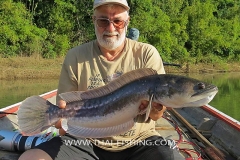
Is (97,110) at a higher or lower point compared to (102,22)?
lower

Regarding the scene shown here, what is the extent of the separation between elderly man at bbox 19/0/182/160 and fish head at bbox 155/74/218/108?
0.47 meters

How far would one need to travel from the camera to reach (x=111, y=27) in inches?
132

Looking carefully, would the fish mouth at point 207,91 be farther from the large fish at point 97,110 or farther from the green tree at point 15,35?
the green tree at point 15,35

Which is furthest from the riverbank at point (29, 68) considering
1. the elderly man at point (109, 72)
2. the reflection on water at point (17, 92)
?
the elderly man at point (109, 72)

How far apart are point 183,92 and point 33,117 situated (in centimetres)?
136

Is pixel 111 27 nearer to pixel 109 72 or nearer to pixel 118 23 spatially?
pixel 118 23

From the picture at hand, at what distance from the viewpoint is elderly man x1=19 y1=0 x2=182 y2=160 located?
319 centimetres

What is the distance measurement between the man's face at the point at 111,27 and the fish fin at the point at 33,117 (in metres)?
0.96

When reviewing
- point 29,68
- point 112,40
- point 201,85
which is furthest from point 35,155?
point 29,68

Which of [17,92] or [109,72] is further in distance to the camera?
[17,92]

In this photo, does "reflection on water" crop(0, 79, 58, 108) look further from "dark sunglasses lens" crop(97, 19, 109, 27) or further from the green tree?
"dark sunglasses lens" crop(97, 19, 109, 27)

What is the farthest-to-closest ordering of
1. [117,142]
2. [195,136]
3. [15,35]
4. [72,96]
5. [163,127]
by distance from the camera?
[15,35]
[163,127]
[195,136]
[117,142]
[72,96]

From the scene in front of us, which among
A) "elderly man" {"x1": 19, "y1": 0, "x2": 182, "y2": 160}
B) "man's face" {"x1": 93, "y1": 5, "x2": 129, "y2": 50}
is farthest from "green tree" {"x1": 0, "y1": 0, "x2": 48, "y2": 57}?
"man's face" {"x1": 93, "y1": 5, "x2": 129, "y2": 50}

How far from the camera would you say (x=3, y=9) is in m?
25.2
